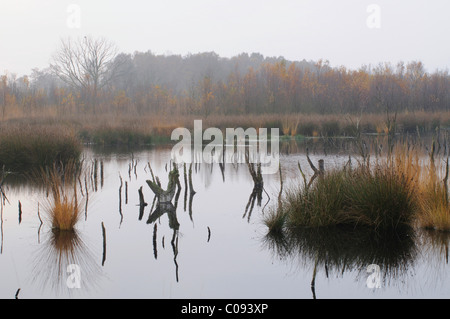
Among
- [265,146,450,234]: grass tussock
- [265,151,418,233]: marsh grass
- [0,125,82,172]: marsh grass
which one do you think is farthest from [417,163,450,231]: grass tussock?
[0,125,82,172]: marsh grass

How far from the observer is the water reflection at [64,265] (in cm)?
455

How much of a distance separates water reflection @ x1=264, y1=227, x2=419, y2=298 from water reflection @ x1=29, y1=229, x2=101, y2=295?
194cm

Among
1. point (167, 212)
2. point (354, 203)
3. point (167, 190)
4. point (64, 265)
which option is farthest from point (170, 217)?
point (354, 203)

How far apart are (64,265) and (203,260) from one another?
1.43m

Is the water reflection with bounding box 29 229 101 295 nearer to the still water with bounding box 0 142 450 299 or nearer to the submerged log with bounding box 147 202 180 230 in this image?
the still water with bounding box 0 142 450 299

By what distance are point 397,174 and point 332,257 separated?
5.18ft

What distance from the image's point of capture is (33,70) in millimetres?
73125

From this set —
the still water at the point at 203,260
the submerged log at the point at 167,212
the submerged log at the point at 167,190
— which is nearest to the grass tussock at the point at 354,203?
the still water at the point at 203,260

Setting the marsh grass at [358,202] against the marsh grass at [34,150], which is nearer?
the marsh grass at [358,202]

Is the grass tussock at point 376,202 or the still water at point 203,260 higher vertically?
the grass tussock at point 376,202

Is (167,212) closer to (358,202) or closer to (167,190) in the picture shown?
(167,190)

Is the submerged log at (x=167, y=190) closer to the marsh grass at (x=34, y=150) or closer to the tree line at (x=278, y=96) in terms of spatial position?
the marsh grass at (x=34, y=150)
